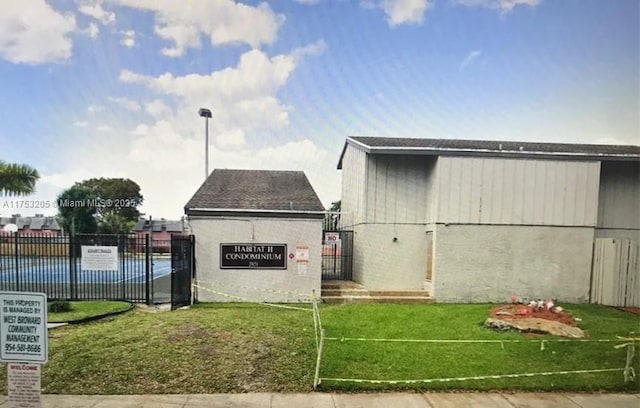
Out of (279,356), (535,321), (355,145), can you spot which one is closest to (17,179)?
(279,356)

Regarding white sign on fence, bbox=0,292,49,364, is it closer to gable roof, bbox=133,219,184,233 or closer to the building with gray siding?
the building with gray siding

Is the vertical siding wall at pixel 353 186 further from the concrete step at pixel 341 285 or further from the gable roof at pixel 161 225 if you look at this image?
the gable roof at pixel 161 225

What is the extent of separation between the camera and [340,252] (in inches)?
620

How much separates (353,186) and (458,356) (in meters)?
9.64

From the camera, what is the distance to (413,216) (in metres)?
13.5

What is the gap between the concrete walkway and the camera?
16.2ft

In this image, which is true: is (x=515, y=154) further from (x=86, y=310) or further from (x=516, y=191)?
(x=86, y=310)

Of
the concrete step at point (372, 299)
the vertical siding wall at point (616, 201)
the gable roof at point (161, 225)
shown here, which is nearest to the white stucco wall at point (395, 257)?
the concrete step at point (372, 299)

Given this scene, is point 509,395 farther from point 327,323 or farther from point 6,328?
point 6,328

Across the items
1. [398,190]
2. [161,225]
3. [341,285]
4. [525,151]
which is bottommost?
[161,225]

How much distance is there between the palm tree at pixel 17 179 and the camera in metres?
11.3

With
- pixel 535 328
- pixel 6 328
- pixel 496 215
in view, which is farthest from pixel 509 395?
pixel 496 215

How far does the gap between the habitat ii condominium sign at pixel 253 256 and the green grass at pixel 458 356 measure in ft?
9.78

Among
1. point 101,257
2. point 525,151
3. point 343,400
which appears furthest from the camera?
point 525,151
